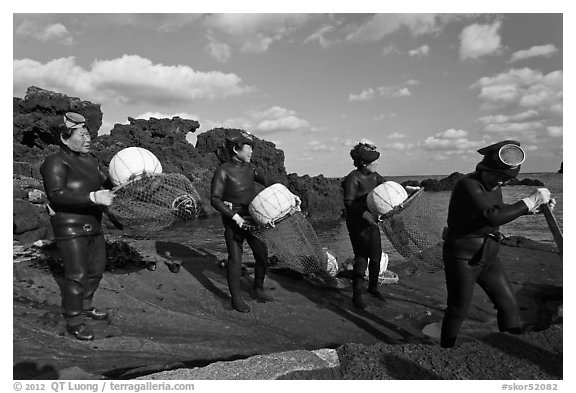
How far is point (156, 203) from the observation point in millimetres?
4902

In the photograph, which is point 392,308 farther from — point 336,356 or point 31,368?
point 31,368

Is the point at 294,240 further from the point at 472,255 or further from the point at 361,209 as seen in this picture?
the point at 472,255

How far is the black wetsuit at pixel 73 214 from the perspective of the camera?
14.5 ft

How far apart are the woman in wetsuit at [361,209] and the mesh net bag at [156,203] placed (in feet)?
7.97

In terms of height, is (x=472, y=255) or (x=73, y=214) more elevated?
(x=73, y=214)

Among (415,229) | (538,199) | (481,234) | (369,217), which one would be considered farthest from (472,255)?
(369,217)

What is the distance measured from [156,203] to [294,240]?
2.04 metres

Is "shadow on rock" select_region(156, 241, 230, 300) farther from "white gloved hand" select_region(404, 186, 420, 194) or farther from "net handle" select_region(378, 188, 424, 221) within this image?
"white gloved hand" select_region(404, 186, 420, 194)

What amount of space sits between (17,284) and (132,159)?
2954 mm

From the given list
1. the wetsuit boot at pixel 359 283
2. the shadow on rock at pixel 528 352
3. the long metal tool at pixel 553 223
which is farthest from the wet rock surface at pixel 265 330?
the long metal tool at pixel 553 223

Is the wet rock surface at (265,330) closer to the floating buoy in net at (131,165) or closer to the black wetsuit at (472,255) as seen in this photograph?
the black wetsuit at (472,255)

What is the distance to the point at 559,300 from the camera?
6.85 m

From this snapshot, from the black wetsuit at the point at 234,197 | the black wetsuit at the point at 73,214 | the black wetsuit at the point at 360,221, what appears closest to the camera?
the black wetsuit at the point at 73,214

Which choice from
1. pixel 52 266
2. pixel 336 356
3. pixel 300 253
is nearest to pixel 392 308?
pixel 300 253
